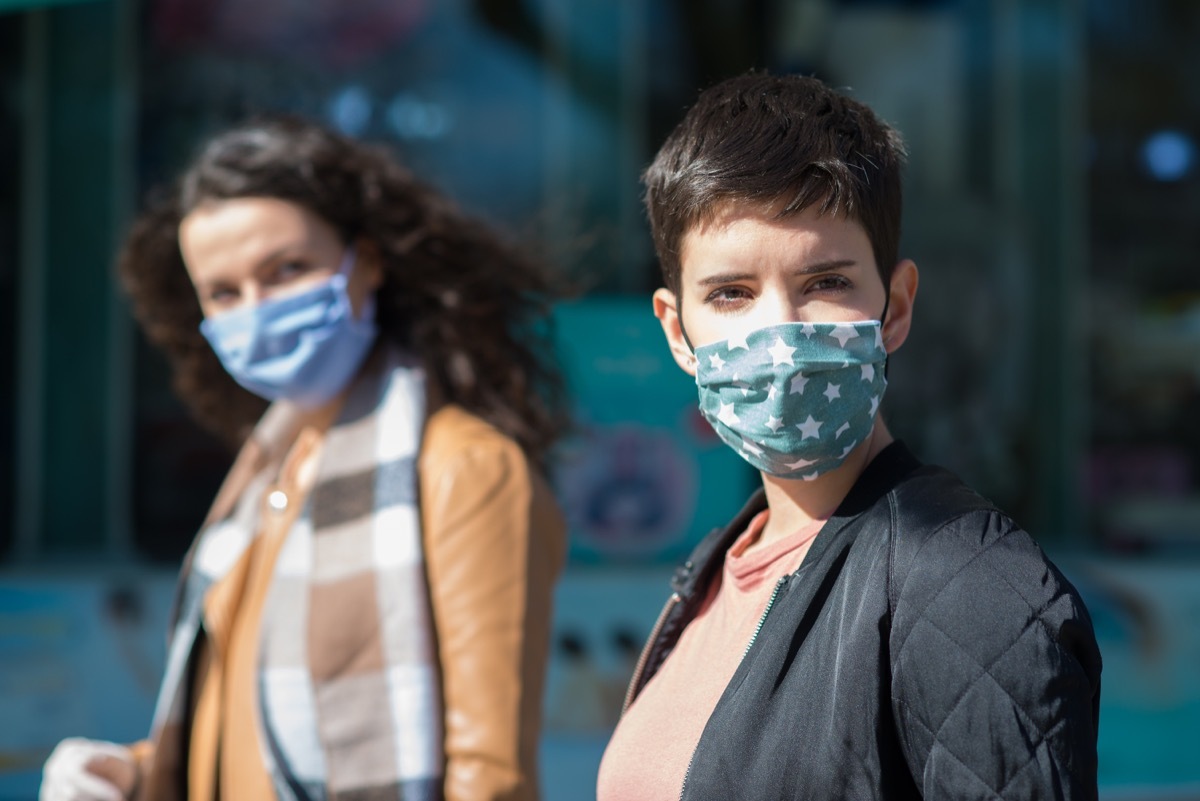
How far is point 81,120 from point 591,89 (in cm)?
238

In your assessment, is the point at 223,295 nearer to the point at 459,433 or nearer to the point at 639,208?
the point at 459,433

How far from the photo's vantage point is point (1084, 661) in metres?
1.08

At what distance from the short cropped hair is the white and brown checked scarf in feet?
2.82

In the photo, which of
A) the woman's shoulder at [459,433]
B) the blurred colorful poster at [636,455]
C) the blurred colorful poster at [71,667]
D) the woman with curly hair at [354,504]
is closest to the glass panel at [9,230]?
the blurred colorful poster at [71,667]

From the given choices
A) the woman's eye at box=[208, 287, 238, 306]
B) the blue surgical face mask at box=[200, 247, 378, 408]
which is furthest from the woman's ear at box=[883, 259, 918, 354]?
the woman's eye at box=[208, 287, 238, 306]

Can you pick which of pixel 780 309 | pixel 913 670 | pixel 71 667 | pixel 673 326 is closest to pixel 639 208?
pixel 71 667

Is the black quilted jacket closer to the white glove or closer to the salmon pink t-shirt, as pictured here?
the salmon pink t-shirt

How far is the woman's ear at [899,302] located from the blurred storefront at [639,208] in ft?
10.9

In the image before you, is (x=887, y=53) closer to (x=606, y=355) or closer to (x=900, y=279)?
(x=606, y=355)

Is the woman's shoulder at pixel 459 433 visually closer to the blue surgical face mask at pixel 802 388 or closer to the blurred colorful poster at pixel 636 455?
the blue surgical face mask at pixel 802 388

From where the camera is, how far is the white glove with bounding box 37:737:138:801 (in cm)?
217

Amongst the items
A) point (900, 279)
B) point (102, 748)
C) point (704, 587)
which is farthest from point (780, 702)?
point (102, 748)

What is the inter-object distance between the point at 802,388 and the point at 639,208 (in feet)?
15.7

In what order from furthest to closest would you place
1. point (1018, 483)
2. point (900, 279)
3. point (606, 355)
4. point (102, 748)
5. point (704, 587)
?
point (1018, 483) → point (606, 355) → point (102, 748) → point (704, 587) → point (900, 279)
